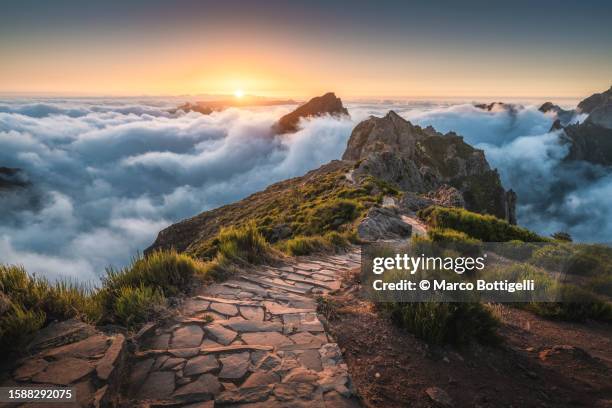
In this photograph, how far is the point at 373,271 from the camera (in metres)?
6.66

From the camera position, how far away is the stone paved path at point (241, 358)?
10.2ft

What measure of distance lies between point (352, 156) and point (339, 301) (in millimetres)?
82582

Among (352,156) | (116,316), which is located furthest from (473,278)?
(352,156)

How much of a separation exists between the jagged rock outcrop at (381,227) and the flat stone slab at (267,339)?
28.2 ft

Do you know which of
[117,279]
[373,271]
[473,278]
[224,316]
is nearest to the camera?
[224,316]

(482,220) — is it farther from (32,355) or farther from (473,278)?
(32,355)

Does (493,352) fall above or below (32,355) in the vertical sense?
below

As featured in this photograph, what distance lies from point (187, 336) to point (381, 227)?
11.2 m

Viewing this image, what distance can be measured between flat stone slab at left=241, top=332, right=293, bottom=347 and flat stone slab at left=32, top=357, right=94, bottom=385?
5.38ft

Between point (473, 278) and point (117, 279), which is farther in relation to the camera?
point (473, 278)

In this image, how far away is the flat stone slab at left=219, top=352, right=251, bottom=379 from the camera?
3.42 m

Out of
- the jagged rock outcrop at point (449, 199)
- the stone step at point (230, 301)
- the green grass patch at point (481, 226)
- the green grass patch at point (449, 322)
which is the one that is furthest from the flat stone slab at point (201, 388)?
the jagged rock outcrop at point (449, 199)

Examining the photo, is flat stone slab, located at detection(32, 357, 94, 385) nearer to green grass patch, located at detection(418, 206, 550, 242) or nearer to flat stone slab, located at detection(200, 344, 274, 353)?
flat stone slab, located at detection(200, 344, 274, 353)

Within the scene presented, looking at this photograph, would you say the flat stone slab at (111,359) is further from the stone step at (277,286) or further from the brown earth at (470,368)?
the stone step at (277,286)
